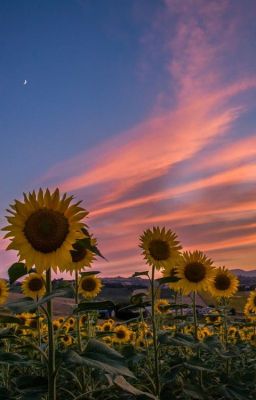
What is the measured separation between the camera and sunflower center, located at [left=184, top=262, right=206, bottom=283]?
788cm

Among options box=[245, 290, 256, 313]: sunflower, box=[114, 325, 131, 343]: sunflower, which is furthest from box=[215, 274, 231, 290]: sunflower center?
box=[114, 325, 131, 343]: sunflower

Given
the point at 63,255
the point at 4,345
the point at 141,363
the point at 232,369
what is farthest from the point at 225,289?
the point at 63,255

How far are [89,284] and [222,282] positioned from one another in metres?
2.61

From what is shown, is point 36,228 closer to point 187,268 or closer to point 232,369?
point 187,268

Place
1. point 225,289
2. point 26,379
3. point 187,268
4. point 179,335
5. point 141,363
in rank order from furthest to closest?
point 225,289, point 141,363, point 187,268, point 179,335, point 26,379

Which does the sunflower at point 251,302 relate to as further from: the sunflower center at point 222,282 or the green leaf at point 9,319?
the green leaf at point 9,319

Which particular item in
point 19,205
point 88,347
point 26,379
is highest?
point 19,205

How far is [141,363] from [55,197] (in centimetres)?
601

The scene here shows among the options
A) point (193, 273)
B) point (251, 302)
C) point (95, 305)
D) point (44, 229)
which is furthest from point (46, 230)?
point (251, 302)

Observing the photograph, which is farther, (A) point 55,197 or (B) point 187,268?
(B) point 187,268

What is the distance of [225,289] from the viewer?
10.4m

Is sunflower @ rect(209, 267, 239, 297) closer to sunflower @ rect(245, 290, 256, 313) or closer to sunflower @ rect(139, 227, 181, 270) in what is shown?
sunflower @ rect(245, 290, 256, 313)

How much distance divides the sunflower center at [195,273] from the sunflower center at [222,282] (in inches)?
103

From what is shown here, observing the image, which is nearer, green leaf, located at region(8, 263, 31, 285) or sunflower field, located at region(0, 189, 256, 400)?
sunflower field, located at region(0, 189, 256, 400)
